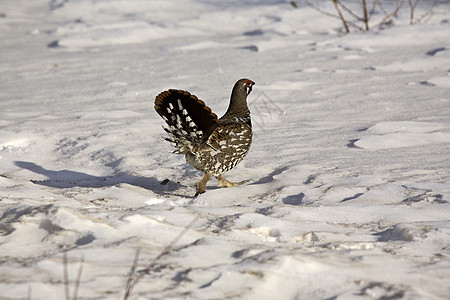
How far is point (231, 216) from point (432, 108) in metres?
3.94

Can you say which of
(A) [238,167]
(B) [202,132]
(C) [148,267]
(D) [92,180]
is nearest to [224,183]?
(A) [238,167]

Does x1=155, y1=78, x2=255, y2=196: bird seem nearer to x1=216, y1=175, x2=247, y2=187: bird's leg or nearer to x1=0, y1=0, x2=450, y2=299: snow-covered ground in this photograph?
x1=216, y1=175, x2=247, y2=187: bird's leg

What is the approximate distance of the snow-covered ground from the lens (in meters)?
2.61

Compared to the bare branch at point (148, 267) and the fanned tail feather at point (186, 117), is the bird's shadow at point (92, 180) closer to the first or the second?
the fanned tail feather at point (186, 117)

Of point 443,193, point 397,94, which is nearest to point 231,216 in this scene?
point 443,193

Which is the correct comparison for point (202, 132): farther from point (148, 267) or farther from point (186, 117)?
point (148, 267)

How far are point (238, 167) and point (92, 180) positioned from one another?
4.59ft

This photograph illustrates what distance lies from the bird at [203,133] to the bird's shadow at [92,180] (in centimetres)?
39

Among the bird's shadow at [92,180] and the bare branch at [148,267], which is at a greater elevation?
the bare branch at [148,267]

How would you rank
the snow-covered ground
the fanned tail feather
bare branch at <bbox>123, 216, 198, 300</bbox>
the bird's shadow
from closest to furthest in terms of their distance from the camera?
1. bare branch at <bbox>123, 216, 198, 300</bbox>
2. the snow-covered ground
3. the fanned tail feather
4. the bird's shadow

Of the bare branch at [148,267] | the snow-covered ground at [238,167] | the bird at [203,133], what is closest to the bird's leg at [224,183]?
the bird at [203,133]

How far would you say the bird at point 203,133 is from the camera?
13.7 feet

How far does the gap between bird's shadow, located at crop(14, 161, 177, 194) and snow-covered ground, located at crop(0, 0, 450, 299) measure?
0.03 meters

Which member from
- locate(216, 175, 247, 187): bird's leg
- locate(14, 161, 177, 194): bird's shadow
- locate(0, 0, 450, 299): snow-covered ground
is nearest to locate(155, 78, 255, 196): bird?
locate(216, 175, 247, 187): bird's leg
